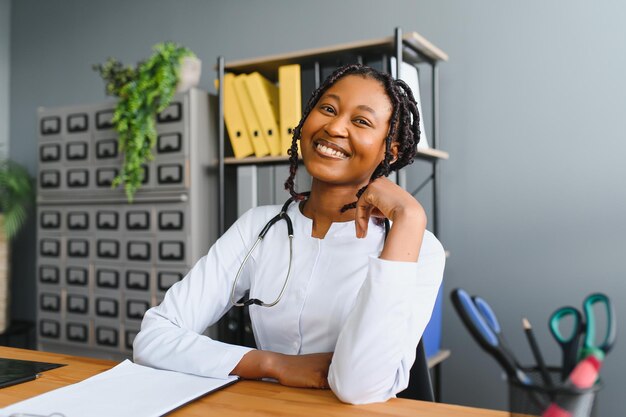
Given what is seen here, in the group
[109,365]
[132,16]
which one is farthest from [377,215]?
[132,16]

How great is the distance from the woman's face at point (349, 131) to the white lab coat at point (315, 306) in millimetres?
132

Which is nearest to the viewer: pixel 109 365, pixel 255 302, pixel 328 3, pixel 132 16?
pixel 109 365

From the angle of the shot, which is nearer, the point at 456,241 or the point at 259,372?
the point at 259,372

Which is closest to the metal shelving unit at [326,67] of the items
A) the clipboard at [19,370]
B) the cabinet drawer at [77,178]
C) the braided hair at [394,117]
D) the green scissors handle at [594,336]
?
the cabinet drawer at [77,178]

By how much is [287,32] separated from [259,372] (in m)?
2.31

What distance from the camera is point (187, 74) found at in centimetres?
264

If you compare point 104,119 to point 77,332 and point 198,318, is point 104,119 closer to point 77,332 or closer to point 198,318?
point 77,332

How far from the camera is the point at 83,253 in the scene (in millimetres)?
2934

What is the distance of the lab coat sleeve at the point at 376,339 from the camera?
871 mm

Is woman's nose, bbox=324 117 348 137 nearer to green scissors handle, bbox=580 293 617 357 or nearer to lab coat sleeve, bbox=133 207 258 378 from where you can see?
lab coat sleeve, bbox=133 207 258 378

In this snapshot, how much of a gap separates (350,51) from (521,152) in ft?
2.81

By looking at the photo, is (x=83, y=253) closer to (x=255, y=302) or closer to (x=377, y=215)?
(x=255, y=302)

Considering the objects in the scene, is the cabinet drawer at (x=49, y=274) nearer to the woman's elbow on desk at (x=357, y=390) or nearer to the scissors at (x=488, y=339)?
the woman's elbow on desk at (x=357, y=390)

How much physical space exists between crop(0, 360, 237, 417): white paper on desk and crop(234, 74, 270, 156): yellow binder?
155cm
